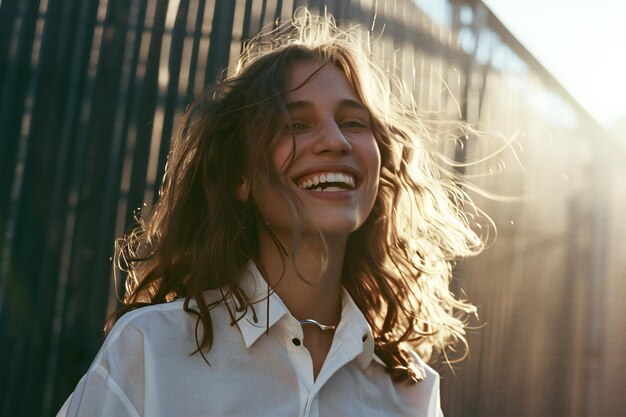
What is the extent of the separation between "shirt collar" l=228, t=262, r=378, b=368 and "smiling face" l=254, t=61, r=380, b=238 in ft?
0.52

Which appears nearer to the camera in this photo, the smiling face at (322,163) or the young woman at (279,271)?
the young woman at (279,271)

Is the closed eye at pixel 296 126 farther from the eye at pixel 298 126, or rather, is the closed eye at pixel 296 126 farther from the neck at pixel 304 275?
the neck at pixel 304 275

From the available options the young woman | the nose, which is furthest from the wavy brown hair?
the nose

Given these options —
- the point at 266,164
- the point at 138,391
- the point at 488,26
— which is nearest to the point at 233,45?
the point at 488,26

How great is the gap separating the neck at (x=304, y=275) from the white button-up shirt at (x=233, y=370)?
52 mm

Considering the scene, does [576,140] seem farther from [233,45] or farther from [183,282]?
[183,282]

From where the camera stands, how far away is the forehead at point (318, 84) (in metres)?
2.03

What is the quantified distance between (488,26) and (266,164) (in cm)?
204

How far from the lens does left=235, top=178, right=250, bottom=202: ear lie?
203 cm

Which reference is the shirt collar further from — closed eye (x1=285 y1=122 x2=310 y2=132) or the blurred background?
the blurred background

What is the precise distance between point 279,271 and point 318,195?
0.25 m

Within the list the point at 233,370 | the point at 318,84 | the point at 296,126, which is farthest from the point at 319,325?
the point at 318,84

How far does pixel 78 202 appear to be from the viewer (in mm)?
3018

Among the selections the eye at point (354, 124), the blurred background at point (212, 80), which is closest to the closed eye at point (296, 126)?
the eye at point (354, 124)
